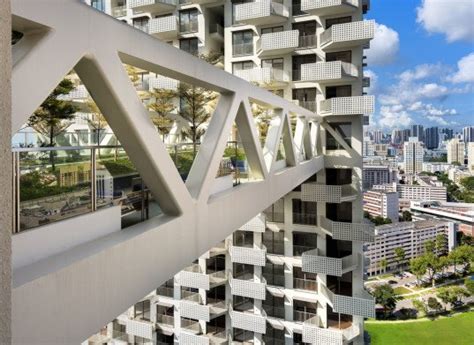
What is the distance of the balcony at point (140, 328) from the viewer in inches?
685

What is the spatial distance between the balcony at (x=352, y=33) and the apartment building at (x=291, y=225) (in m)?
0.03

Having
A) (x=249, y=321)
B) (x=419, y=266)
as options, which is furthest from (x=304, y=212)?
(x=419, y=266)

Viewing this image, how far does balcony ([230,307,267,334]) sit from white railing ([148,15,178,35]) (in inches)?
489

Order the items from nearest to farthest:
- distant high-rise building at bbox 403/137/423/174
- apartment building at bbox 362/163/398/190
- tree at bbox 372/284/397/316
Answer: tree at bbox 372/284/397/316 < apartment building at bbox 362/163/398/190 < distant high-rise building at bbox 403/137/423/174

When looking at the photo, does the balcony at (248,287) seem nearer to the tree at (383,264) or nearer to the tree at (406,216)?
the tree at (383,264)

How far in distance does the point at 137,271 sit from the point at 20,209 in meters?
0.87

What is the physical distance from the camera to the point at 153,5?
705 inches

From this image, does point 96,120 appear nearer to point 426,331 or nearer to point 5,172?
point 5,172

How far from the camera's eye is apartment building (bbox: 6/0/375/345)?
14.1 metres

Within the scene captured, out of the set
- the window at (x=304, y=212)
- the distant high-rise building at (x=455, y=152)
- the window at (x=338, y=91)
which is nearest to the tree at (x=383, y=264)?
the window at (x=304, y=212)

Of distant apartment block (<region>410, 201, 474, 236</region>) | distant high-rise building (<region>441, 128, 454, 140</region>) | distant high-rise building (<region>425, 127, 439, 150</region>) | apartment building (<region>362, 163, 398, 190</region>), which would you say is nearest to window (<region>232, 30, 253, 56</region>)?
distant apartment block (<region>410, 201, 474, 236</region>)

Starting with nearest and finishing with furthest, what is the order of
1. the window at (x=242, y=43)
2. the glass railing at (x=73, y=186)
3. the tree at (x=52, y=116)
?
the glass railing at (x=73, y=186) → the tree at (x=52, y=116) → the window at (x=242, y=43)

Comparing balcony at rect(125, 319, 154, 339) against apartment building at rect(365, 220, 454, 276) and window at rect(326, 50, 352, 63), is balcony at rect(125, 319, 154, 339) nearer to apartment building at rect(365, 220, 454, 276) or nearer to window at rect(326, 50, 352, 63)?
window at rect(326, 50, 352, 63)

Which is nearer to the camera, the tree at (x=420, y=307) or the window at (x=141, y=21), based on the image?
the window at (x=141, y=21)
